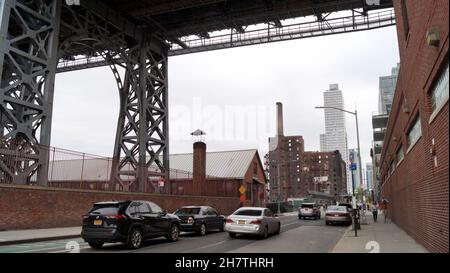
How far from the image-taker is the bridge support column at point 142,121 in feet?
117

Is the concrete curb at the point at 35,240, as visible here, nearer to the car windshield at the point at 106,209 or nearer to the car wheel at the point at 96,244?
the car wheel at the point at 96,244

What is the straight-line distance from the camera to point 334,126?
15262 centimetres

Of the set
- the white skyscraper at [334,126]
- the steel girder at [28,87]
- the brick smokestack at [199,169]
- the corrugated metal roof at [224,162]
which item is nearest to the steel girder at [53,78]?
the steel girder at [28,87]

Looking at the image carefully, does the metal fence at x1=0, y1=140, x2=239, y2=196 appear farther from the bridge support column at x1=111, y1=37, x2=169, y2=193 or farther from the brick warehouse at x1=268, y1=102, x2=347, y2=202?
the brick warehouse at x1=268, y1=102, x2=347, y2=202

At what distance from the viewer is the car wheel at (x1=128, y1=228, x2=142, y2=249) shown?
15148 millimetres

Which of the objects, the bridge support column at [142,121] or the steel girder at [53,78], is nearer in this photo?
the steel girder at [53,78]

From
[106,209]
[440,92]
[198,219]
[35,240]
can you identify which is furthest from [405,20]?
[35,240]

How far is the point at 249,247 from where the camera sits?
16.0 metres

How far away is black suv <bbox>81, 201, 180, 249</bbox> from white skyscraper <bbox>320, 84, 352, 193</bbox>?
12251cm

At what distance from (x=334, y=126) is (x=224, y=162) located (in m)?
99.6

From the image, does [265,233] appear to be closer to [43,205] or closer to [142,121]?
[43,205]

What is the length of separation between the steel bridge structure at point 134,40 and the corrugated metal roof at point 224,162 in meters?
18.4
